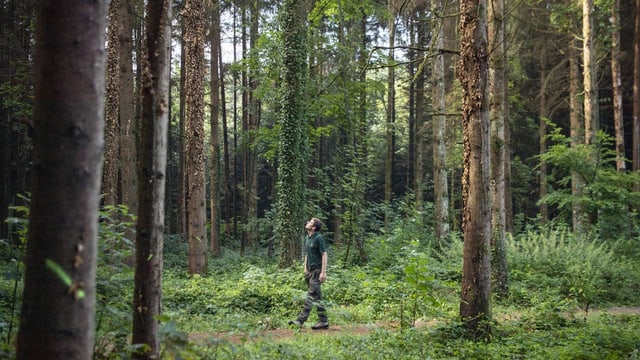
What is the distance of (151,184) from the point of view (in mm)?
4113

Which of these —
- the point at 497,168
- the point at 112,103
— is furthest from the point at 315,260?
the point at 112,103

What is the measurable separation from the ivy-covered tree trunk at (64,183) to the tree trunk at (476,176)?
21.6 ft

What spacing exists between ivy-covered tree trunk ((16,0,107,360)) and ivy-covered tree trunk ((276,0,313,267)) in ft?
46.9

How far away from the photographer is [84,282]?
258 centimetres

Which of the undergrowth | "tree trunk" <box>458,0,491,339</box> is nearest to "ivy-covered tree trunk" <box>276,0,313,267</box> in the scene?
the undergrowth

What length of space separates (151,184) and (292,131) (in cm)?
1336

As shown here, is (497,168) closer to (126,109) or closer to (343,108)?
(343,108)

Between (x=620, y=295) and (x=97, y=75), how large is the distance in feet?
48.4

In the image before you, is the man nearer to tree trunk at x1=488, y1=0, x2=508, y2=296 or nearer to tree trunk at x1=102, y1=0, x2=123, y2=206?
tree trunk at x1=488, y1=0, x2=508, y2=296

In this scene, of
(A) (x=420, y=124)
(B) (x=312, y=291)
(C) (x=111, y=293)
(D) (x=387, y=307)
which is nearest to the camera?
(C) (x=111, y=293)

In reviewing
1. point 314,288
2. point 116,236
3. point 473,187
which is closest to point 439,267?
point 314,288

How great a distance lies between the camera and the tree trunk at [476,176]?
805 cm

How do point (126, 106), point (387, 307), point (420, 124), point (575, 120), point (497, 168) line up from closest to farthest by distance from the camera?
point (387, 307) → point (497, 168) → point (126, 106) → point (575, 120) → point (420, 124)

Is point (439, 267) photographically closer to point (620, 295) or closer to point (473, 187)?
point (620, 295)
